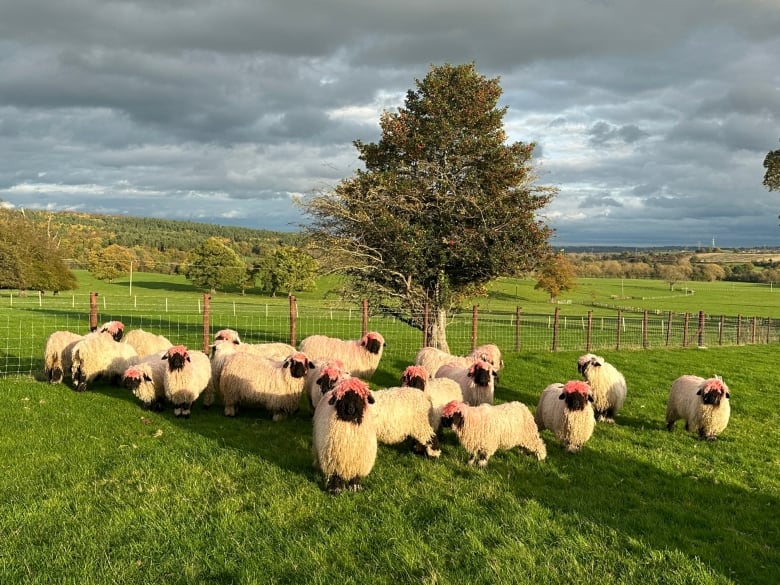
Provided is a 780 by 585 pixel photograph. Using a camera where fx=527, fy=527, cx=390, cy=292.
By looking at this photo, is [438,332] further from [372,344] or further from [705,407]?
[705,407]

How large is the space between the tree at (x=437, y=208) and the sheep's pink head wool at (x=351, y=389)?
11.0m

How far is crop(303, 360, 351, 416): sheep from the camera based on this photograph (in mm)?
8906

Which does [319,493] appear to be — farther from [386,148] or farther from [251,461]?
[386,148]

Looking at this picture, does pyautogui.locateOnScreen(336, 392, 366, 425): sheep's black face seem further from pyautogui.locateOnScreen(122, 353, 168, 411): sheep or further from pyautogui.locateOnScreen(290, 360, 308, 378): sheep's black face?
pyautogui.locateOnScreen(122, 353, 168, 411): sheep

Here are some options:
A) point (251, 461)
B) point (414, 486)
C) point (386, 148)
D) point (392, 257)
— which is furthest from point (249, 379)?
point (386, 148)

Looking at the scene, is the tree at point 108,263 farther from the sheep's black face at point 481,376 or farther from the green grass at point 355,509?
the sheep's black face at point 481,376

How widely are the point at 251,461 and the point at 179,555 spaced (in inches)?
97.6

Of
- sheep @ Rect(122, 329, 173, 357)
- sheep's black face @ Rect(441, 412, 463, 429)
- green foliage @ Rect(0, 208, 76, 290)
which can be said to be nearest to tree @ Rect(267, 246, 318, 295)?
green foliage @ Rect(0, 208, 76, 290)

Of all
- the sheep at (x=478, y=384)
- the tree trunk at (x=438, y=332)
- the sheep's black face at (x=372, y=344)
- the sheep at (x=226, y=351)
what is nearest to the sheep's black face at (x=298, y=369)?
the sheep at (x=226, y=351)

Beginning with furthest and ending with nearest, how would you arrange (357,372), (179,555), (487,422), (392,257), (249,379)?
(392,257) < (357,372) < (249,379) < (487,422) < (179,555)

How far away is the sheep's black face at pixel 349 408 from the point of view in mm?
6832

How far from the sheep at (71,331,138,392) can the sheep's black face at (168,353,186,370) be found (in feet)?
8.31

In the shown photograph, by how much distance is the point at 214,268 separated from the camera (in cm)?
8131

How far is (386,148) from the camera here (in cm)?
1970
